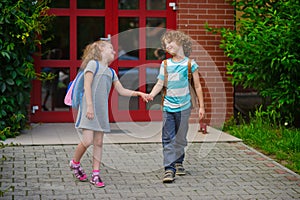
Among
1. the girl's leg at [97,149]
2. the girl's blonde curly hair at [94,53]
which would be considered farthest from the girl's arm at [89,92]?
the girl's leg at [97,149]

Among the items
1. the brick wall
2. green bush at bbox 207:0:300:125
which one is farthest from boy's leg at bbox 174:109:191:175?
the brick wall

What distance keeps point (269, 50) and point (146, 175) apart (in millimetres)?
3405

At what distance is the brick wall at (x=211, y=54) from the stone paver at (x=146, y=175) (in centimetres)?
190

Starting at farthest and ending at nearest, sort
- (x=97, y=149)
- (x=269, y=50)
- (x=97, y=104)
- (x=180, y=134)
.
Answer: (x=269, y=50) → (x=180, y=134) → (x=97, y=149) → (x=97, y=104)

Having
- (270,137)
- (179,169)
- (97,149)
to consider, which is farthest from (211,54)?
(97,149)

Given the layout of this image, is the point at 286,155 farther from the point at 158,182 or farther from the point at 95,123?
the point at 95,123

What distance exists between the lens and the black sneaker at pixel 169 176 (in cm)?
712

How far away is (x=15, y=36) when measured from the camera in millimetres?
9492

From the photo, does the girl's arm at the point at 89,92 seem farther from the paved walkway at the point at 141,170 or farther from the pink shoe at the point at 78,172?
the paved walkway at the point at 141,170

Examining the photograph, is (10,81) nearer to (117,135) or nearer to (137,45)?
(117,135)

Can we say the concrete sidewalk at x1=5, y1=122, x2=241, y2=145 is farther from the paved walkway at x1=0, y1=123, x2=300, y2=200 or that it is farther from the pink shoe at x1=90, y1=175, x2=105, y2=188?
the pink shoe at x1=90, y1=175, x2=105, y2=188

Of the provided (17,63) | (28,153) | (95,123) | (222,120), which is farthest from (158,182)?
(222,120)

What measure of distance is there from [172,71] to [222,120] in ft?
13.2

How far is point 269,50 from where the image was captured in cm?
995
